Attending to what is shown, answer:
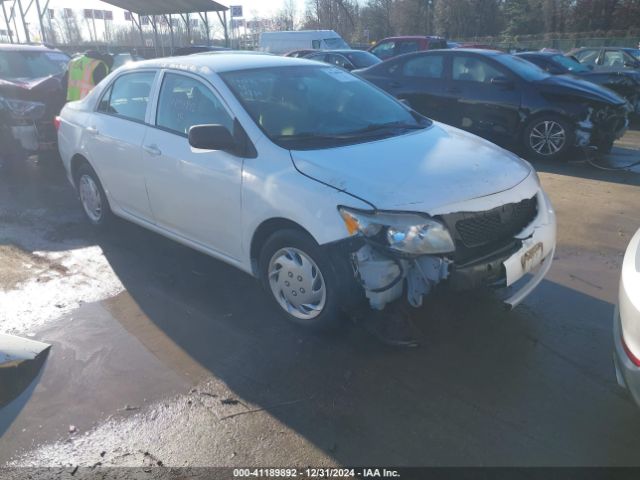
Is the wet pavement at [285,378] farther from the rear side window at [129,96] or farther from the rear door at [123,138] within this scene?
the rear side window at [129,96]

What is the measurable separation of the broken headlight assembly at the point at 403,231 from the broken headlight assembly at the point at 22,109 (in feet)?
22.1

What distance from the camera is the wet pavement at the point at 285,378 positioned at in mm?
2531

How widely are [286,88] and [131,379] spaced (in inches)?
91.4

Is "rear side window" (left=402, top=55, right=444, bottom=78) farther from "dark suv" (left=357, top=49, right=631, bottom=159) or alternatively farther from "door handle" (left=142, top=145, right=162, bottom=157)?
"door handle" (left=142, top=145, right=162, bottom=157)

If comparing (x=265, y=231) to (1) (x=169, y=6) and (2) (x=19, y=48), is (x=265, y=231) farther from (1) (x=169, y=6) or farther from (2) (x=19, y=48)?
(1) (x=169, y=6)

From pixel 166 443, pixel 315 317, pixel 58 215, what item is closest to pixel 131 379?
pixel 166 443

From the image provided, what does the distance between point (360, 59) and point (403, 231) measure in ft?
37.4

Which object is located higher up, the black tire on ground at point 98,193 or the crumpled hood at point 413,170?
the crumpled hood at point 413,170

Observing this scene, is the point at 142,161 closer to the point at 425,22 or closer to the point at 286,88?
the point at 286,88

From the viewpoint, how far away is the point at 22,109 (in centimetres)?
770

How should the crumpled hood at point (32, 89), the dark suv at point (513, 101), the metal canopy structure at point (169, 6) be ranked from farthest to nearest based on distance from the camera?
the metal canopy structure at point (169, 6)
the crumpled hood at point (32, 89)
the dark suv at point (513, 101)

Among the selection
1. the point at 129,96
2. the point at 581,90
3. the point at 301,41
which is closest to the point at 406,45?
the point at 301,41

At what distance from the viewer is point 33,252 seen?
4.94m

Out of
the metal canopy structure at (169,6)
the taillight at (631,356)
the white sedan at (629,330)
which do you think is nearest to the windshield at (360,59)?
the metal canopy structure at (169,6)
